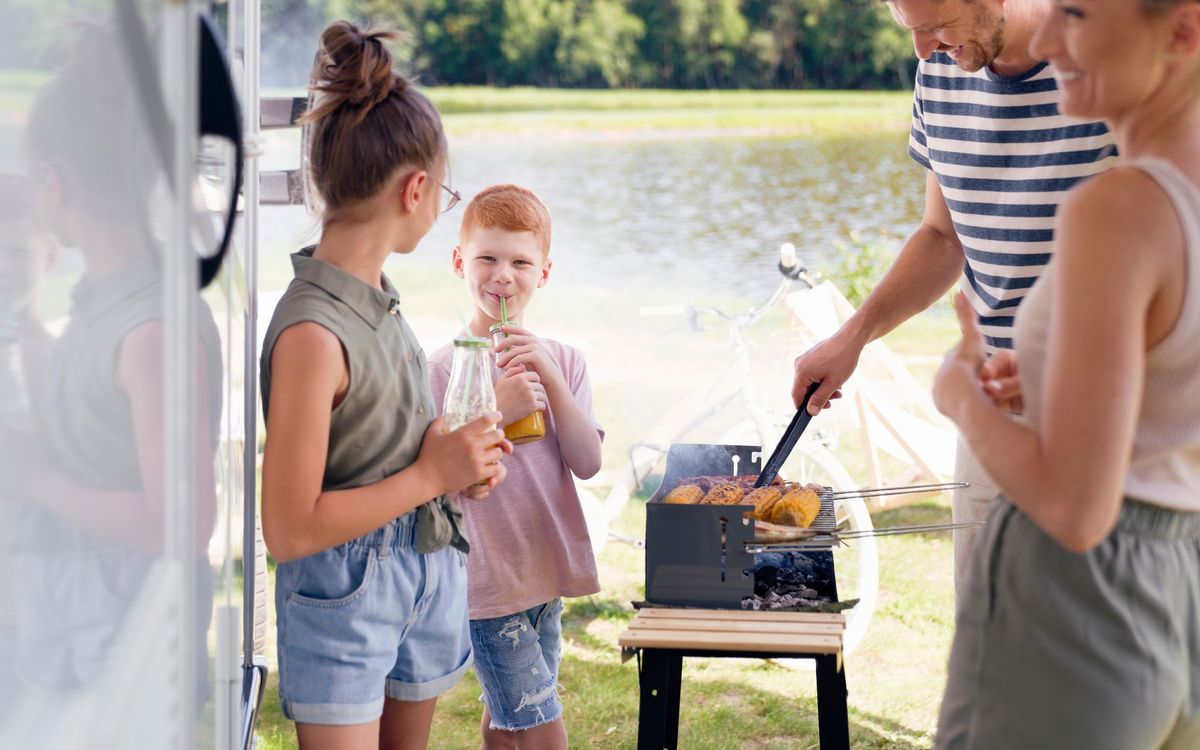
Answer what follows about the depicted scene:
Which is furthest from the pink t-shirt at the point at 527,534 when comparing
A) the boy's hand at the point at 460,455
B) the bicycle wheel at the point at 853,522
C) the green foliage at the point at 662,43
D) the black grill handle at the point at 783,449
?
the green foliage at the point at 662,43

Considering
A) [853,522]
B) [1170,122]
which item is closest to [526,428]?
[1170,122]

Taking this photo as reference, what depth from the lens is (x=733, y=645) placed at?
2.08 meters

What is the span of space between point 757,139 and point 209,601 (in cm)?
2210

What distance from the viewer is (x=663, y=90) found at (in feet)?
88.0

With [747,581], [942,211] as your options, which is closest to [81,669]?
[747,581]

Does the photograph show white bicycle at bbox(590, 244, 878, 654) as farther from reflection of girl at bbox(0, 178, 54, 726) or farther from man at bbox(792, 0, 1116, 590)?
reflection of girl at bbox(0, 178, 54, 726)

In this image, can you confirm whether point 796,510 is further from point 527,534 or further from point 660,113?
point 660,113

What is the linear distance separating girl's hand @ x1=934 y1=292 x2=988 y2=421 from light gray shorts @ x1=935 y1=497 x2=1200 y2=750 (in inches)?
6.3

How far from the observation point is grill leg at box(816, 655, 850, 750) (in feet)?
7.06

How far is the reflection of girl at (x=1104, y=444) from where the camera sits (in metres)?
1.25

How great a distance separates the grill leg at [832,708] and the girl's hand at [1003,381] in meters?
0.80

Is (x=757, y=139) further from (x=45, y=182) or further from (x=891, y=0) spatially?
(x=45, y=182)

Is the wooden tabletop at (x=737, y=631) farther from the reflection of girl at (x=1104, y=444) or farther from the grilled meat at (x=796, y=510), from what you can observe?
the reflection of girl at (x=1104, y=444)

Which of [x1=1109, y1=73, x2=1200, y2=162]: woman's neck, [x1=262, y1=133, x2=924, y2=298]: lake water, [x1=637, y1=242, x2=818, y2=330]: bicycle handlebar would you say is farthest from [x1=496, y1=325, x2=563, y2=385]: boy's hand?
[x1=262, y1=133, x2=924, y2=298]: lake water
